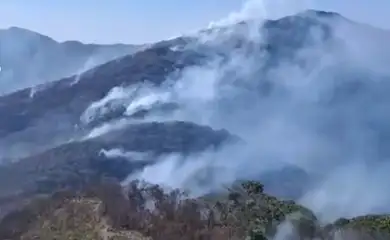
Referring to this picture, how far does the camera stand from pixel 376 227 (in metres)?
72.6

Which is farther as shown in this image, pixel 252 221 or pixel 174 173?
pixel 174 173

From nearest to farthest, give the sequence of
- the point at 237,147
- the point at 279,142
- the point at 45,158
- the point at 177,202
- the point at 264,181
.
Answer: the point at 177,202 < the point at 45,158 < the point at 264,181 < the point at 237,147 < the point at 279,142

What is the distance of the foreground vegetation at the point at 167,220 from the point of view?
64750 mm

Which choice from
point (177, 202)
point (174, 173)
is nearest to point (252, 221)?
point (177, 202)

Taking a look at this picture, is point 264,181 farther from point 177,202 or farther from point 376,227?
point 376,227

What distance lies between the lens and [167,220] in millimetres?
72938

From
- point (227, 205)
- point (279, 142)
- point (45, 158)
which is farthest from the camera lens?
point (279, 142)

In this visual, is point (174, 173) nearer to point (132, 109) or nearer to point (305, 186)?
point (305, 186)

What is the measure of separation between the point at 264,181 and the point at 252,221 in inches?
3356

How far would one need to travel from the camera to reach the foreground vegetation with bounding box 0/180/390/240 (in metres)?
64.8

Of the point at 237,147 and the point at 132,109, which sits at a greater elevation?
the point at 132,109

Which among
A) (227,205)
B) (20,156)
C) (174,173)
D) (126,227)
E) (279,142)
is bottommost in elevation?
(126,227)

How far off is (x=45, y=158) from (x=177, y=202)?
62.1 m

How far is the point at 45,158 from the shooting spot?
140 metres
